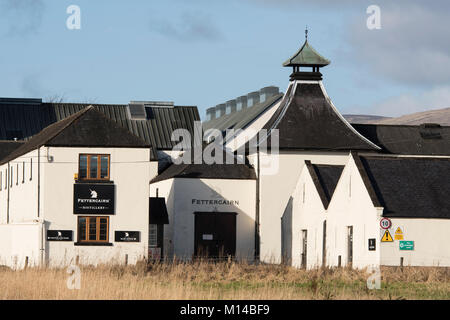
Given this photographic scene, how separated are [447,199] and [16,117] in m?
47.2

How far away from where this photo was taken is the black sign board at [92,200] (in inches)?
2089

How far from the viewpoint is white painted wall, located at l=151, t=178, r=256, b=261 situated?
2489 inches

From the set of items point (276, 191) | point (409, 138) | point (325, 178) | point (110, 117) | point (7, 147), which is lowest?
point (276, 191)

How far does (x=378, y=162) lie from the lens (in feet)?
157

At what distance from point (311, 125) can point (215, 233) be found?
9675 millimetres

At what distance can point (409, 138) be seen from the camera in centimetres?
7206

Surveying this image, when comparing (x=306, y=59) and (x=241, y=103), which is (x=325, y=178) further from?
(x=241, y=103)

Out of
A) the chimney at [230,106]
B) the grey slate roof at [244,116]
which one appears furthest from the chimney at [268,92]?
the chimney at [230,106]

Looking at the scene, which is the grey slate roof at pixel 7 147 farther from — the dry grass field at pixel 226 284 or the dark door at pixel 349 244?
the dry grass field at pixel 226 284

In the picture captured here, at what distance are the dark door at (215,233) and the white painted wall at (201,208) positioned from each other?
0.28 m

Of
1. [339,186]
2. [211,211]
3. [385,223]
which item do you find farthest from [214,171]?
[385,223]
